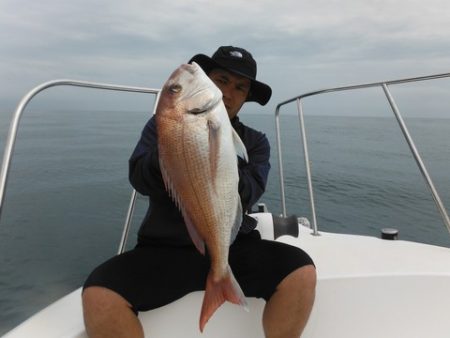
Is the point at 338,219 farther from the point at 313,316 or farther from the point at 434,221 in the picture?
the point at 313,316

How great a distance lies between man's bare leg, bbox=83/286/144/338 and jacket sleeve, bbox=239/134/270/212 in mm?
730

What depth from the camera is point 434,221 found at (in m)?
8.54

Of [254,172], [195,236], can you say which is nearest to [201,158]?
[195,236]

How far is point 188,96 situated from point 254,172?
25.9 inches

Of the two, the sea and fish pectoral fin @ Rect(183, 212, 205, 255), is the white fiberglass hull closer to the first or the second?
fish pectoral fin @ Rect(183, 212, 205, 255)

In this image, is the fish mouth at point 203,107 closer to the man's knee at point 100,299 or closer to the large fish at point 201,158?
the large fish at point 201,158

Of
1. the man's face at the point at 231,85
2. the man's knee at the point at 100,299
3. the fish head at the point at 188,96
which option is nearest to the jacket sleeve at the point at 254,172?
the man's face at the point at 231,85

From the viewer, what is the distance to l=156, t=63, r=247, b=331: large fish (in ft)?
4.72

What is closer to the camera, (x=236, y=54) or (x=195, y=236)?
(x=195, y=236)

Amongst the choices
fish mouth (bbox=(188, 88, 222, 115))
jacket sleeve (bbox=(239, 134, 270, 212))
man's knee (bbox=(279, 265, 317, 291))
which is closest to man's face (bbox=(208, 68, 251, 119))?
jacket sleeve (bbox=(239, 134, 270, 212))

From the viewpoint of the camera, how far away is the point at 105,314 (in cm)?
163

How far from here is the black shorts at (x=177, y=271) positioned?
1.78 m

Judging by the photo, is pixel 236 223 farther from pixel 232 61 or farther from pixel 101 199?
pixel 101 199

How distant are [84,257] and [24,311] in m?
1.55
